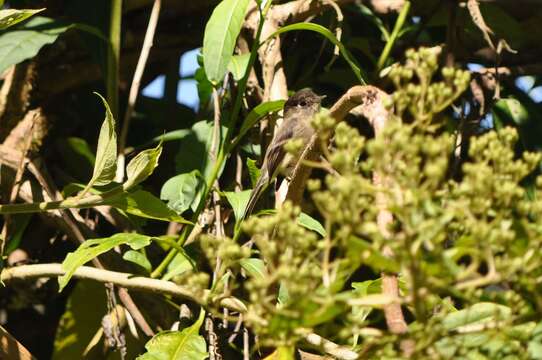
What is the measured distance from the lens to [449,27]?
12.5ft

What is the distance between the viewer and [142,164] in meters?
2.84

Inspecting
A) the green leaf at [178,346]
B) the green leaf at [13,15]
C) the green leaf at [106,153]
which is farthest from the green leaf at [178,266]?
the green leaf at [13,15]

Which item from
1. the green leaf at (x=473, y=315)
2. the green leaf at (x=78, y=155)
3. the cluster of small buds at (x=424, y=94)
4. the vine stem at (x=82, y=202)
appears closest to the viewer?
the cluster of small buds at (x=424, y=94)

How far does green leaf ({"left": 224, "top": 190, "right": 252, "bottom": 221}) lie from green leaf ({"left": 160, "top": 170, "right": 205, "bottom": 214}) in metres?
0.18

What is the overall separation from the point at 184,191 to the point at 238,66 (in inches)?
19.3

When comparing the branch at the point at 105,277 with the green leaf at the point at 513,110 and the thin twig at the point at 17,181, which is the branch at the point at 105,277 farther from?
the green leaf at the point at 513,110

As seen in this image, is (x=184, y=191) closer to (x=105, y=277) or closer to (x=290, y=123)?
(x=105, y=277)

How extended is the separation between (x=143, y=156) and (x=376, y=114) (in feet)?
2.73

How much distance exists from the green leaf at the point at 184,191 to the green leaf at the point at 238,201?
18 cm

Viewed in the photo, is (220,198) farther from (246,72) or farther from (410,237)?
(410,237)

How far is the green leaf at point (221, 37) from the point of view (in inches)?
127

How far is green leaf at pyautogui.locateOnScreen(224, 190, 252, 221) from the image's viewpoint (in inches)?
128

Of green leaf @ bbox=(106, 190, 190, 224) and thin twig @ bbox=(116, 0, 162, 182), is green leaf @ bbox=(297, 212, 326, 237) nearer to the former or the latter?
green leaf @ bbox=(106, 190, 190, 224)

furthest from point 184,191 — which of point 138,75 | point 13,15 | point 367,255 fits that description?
point 367,255
